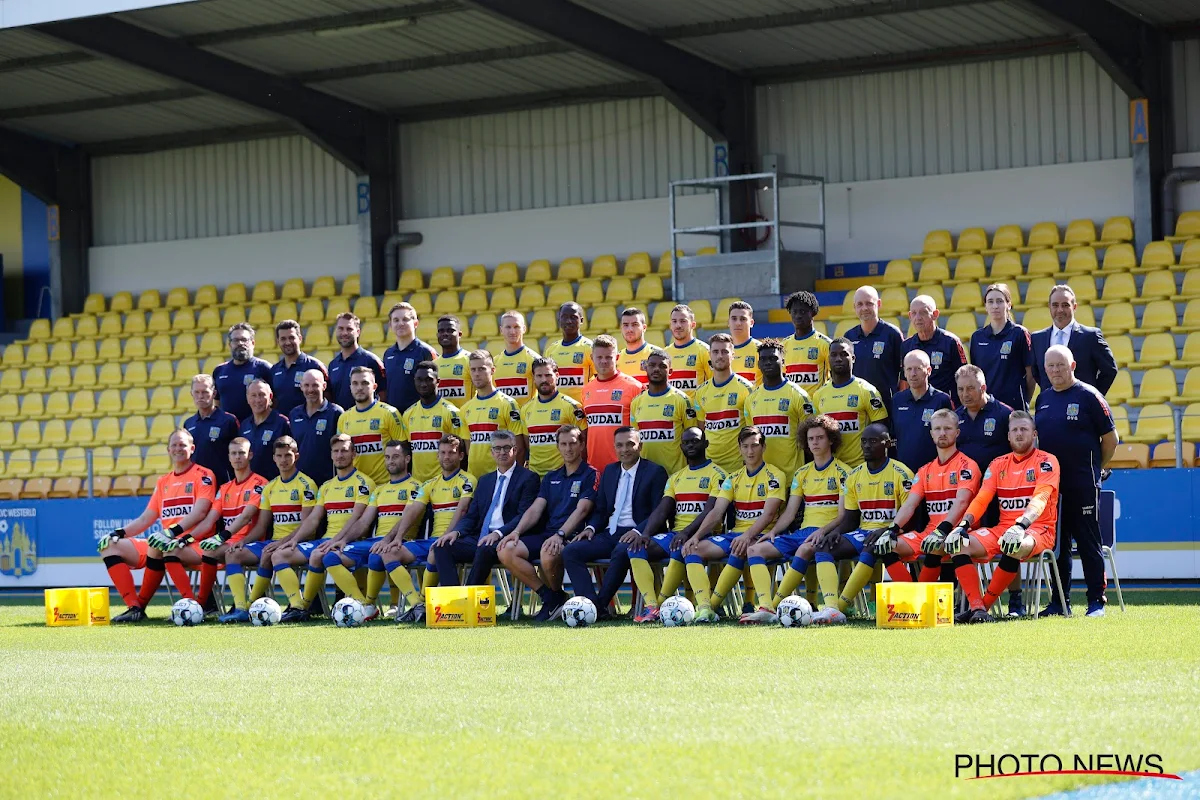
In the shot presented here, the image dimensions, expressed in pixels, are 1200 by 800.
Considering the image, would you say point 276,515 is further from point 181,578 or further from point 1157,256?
point 1157,256

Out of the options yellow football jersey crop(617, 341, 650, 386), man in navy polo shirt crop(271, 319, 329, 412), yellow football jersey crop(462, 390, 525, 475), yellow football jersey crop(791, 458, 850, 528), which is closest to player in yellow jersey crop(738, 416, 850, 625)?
yellow football jersey crop(791, 458, 850, 528)

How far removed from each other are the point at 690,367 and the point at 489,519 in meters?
2.16

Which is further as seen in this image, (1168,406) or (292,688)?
(1168,406)

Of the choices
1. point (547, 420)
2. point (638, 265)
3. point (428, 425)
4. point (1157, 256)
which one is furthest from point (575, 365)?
point (638, 265)

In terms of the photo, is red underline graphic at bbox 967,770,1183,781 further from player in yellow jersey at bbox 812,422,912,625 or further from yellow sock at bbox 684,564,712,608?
yellow sock at bbox 684,564,712,608

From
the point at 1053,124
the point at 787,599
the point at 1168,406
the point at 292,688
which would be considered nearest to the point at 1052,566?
the point at 787,599

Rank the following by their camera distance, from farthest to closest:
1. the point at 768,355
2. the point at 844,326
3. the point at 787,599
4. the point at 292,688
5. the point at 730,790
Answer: the point at 844,326, the point at 768,355, the point at 787,599, the point at 292,688, the point at 730,790

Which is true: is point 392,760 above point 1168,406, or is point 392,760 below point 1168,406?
below

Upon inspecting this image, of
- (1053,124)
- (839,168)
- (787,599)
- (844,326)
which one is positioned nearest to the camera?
(787,599)

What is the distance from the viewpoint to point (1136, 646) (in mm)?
9492

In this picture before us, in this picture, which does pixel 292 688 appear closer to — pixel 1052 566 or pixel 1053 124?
pixel 1052 566

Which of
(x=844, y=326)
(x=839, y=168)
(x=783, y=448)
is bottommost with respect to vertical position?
(x=783, y=448)

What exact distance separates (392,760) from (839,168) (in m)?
19.0

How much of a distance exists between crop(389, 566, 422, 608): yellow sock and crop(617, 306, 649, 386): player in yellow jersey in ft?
7.80
